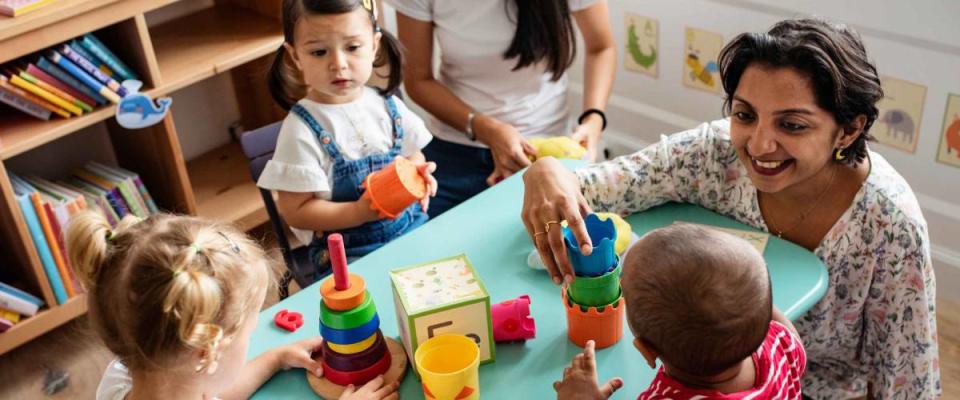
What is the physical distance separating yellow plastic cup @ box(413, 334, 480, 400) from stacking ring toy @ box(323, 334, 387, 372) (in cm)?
7

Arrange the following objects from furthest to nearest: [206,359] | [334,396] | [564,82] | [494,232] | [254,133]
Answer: [564,82] < [254,133] < [494,232] < [334,396] < [206,359]

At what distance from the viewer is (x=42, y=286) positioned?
2561 millimetres

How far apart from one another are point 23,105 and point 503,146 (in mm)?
1241

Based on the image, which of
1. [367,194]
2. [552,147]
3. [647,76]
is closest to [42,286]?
[367,194]

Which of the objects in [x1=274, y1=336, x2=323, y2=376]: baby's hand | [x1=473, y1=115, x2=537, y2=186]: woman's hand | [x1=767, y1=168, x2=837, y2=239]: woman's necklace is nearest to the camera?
[x1=274, y1=336, x2=323, y2=376]: baby's hand

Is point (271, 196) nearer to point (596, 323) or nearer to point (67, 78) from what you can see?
point (67, 78)

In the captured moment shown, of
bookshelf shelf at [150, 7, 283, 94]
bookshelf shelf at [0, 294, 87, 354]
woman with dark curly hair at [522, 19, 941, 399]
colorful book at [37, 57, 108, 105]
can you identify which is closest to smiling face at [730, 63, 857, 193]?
woman with dark curly hair at [522, 19, 941, 399]

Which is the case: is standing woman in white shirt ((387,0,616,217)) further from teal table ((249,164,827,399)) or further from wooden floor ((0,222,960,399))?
wooden floor ((0,222,960,399))

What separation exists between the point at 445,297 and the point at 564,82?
4.17ft

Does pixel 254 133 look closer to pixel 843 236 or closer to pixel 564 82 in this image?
pixel 564 82

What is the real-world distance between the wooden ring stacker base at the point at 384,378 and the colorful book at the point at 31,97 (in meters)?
1.39

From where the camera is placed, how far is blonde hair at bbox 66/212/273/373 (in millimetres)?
1223

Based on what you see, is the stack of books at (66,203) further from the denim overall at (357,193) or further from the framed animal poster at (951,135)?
the framed animal poster at (951,135)

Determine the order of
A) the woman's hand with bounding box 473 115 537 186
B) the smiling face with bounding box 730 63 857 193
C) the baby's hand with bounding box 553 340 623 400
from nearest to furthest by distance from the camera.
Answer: the baby's hand with bounding box 553 340 623 400, the smiling face with bounding box 730 63 857 193, the woman's hand with bounding box 473 115 537 186
